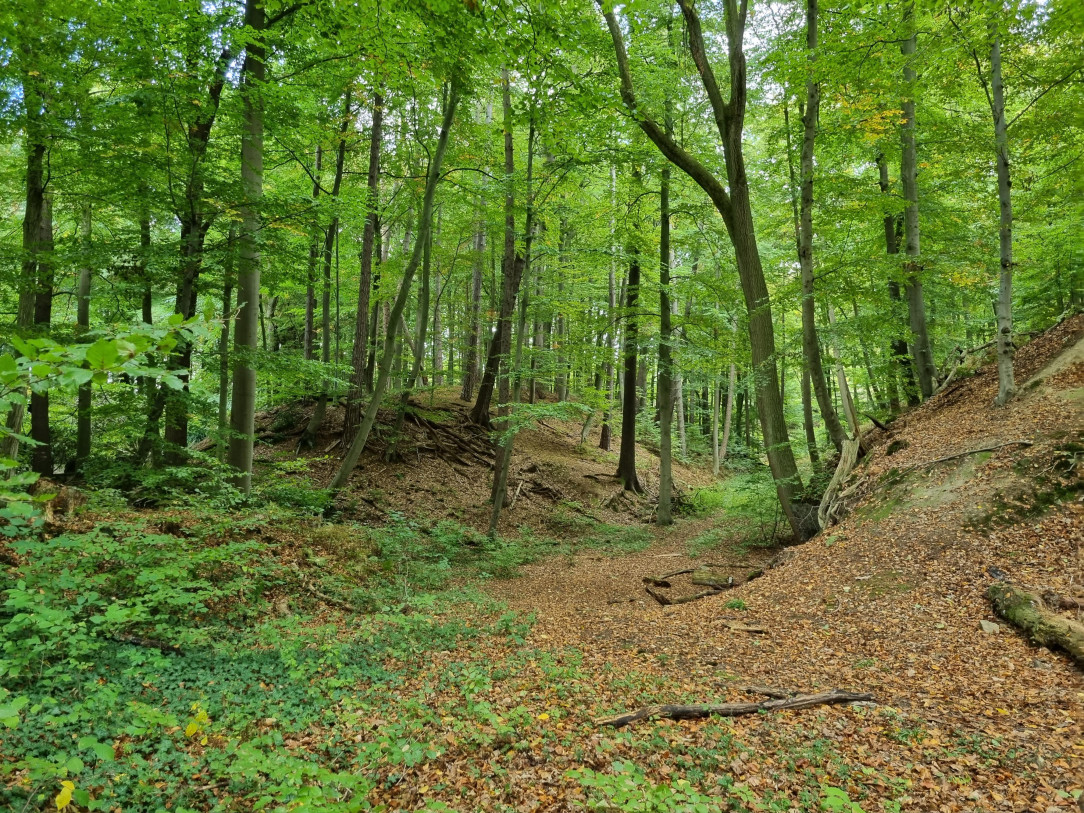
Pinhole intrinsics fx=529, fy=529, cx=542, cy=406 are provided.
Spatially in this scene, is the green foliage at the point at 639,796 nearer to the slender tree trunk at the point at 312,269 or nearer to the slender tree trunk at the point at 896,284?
the slender tree trunk at the point at 312,269

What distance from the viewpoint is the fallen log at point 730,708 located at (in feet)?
12.8

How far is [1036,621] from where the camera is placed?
14.7 ft

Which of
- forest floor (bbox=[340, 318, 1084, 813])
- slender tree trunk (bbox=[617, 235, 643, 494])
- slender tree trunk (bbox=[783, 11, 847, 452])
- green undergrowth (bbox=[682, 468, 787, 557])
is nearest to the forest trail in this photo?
forest floor (bbox=[340, 318, 1084, 813])

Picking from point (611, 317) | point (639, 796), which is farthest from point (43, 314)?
point (611, 317)

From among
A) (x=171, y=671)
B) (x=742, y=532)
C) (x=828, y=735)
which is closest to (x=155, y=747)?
(x=171, y=671)

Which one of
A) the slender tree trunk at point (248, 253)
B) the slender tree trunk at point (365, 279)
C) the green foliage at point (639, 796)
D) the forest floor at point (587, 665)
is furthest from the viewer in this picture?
the slender tree trunk at point (365, 279)

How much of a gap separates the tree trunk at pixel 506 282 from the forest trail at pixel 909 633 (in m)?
7.16

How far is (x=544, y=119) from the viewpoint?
26.6 feet

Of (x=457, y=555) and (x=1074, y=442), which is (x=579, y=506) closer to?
(x=457, y=555)

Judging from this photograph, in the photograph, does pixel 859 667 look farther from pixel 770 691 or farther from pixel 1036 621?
pixel 1036 621

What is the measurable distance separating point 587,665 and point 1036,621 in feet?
12.6

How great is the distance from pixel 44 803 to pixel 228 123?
8.48m

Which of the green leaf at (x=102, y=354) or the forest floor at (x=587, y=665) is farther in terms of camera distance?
the forest floor at (x=587, y=665)

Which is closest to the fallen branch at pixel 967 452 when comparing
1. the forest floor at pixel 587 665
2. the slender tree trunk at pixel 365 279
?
the forest floor at pixel 587 665
